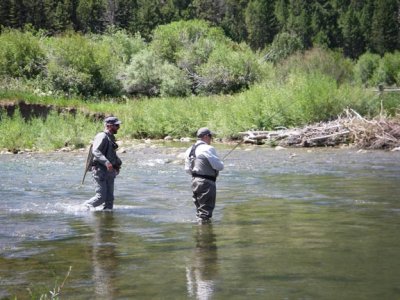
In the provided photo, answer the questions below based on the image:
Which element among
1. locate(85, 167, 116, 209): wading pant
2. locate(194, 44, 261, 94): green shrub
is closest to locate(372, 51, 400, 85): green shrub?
locate(194, 44, 261, 94): green shrub

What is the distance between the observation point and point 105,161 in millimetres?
13859

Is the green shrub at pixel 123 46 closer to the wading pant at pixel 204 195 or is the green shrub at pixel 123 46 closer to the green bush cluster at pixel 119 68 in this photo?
the green bush cluster at pixel 119 68

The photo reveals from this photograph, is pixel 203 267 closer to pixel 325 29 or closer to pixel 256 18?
pixel 256 18

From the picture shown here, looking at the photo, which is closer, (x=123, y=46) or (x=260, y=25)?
(x=123, y=46)

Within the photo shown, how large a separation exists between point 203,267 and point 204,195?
11.7ft

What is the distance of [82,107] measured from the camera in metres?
41.1

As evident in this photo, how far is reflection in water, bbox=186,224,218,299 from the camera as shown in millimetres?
8219

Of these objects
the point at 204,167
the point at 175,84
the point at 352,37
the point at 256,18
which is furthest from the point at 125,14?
the point at 204,167

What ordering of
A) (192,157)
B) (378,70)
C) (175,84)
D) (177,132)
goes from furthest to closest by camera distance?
(378,70) → (175,84) → (177,132) → (192,157)

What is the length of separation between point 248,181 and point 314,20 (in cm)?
Answer: 13766

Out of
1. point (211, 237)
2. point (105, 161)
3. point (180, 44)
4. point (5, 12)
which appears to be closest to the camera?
point (211, 237)

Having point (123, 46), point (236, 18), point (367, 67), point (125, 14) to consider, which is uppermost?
point (123, 46)

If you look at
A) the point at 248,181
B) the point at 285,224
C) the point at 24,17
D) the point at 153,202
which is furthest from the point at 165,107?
the point at 24,17

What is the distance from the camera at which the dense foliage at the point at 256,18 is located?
405 feet
